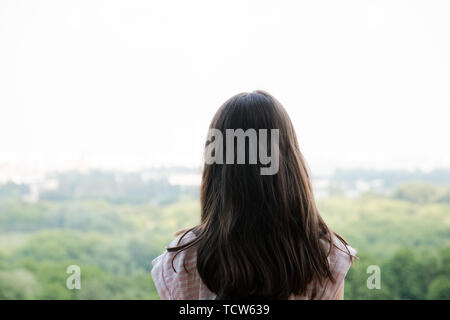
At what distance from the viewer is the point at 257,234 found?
78 cm

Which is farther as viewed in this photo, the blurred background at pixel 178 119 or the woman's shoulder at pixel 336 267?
the blurred background at pixel 178 119

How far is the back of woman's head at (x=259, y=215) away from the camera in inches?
29.9

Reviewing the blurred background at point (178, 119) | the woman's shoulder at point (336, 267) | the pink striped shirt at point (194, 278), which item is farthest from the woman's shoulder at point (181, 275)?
the blurred background at point (178, 119)

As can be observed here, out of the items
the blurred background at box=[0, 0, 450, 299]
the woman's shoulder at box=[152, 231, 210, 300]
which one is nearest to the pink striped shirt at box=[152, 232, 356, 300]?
the woman's shoulder at box=[152, 231, 210, 300]

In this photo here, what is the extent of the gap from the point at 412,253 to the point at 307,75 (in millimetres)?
1232

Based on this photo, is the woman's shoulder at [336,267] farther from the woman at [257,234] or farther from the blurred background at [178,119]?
the blurred background at [178,119]

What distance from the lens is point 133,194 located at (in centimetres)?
219

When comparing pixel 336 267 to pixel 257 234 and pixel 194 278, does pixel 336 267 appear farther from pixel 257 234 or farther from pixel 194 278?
pixel 194 278

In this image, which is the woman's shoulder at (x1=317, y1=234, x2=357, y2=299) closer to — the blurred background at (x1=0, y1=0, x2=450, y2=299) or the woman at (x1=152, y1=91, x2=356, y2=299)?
the woman at (x1=152, y1=91, x2=356, y2=299)

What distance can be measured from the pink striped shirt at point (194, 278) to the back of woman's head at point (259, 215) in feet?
0.07

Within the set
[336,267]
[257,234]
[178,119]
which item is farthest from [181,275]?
[178,119]
